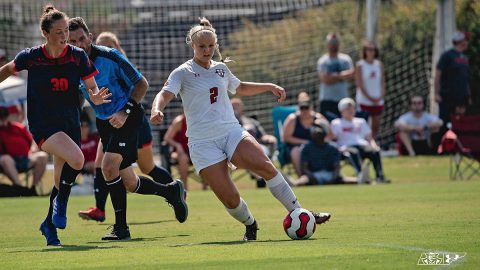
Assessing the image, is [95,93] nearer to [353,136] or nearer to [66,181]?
[66,181]

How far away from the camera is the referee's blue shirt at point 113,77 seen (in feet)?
39.4

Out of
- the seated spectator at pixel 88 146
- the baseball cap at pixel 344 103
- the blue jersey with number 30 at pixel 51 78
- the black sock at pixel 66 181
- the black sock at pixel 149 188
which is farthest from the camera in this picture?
the baseball cap at pixel 344 103

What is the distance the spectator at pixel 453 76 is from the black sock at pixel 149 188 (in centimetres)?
1131

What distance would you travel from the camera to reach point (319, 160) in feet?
70.0

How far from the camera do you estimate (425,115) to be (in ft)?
79.9

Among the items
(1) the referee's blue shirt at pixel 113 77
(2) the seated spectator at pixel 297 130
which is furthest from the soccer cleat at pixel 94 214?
(2) the seated spectator at pixel 297 130

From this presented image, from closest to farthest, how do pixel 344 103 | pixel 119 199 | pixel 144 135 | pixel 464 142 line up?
pixel 119 199 < pixel 144 135 < pixel 464 142 < pixel 344 103

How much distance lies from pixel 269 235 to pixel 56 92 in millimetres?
2345

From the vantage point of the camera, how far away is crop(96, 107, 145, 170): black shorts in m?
12.0

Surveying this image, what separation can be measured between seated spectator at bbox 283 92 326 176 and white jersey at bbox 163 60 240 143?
35.0ft

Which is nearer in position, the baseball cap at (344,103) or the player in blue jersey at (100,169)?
the player in blue jersey at (100,169)

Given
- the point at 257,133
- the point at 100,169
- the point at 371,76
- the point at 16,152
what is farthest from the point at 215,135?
the point at 371,76

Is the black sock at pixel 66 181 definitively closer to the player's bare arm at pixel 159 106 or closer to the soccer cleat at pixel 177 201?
the player's bare arm at pixel 159 106

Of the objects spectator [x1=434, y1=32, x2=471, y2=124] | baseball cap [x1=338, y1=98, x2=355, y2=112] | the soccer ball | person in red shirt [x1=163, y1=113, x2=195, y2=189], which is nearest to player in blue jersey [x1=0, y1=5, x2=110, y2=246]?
the soccer ball
